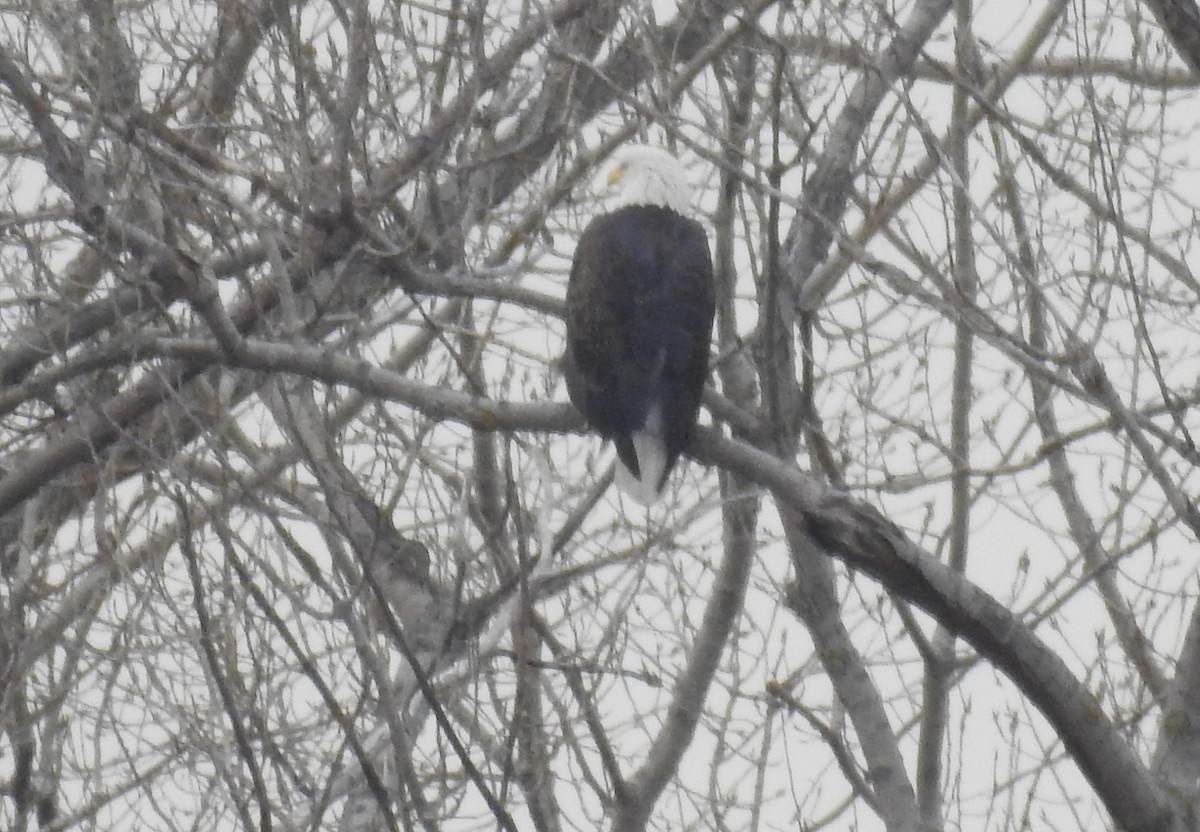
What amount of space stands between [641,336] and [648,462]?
0.33m

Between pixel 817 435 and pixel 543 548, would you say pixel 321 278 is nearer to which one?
pixel 543 548

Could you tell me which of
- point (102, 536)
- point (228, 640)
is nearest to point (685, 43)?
point (102, 536)

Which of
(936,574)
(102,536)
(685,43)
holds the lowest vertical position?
(936,574)

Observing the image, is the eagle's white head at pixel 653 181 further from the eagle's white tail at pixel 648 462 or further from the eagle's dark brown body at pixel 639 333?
the eagle's white tail at pixel 648 462

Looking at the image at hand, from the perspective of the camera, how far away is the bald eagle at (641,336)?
501 centimetres

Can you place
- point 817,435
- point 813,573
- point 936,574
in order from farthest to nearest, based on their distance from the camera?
point 813,573 < point 817,435 < point 936,574

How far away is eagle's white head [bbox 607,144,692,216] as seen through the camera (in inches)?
225

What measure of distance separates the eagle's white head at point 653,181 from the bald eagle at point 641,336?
0.54 feet

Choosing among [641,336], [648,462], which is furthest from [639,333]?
[648,462]

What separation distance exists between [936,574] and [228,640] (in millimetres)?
1687

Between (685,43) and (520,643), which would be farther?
(685,43)

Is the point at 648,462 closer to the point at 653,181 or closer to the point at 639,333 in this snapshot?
the point at 639,333

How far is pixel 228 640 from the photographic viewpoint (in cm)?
412

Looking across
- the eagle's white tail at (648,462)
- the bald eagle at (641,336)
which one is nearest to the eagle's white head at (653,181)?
the bald eagle at (641,336)
